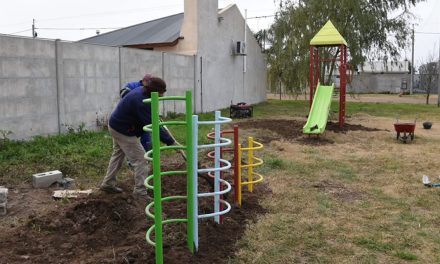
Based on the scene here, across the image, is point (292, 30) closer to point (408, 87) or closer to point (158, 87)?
point (158, 87)

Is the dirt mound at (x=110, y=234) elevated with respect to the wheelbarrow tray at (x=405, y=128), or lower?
lower

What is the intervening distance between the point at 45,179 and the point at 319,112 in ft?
25.6

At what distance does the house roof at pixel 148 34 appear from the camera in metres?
17.5

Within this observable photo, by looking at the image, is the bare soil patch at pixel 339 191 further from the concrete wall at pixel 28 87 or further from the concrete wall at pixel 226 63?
the concrete wall at pixel 226 63

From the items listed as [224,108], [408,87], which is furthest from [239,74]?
[408,87]

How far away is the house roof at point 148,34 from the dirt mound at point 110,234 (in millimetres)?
12479

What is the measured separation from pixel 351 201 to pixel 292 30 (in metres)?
16.4

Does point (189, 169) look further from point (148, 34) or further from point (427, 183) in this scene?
point (148, 34)

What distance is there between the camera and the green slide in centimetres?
1079

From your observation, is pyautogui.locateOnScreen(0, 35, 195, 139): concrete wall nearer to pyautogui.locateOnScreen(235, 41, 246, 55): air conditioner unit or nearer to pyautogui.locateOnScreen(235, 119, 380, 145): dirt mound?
pyautogui.locateOnScreen(235, 119, 380, 145): dirt mound

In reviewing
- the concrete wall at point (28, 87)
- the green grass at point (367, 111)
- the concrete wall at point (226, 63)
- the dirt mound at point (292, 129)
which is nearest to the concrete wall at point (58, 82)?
the concrete wall at point (28, 87)

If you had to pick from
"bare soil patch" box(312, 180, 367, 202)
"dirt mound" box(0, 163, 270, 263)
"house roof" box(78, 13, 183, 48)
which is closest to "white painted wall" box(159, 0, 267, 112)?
"house roof" box(78, 13, 183, 48)

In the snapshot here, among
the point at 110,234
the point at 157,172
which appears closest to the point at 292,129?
the point at 110,234

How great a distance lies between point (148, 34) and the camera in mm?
19703
